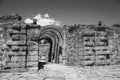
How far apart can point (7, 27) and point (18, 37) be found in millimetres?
954

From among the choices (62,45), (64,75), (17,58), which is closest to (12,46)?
(17,58)

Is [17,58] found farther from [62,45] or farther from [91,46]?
[62,45]

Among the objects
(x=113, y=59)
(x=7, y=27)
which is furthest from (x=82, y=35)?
(x=7, y=27)

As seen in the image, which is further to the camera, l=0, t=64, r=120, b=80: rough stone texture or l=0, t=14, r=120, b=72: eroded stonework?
l=0, t=14, r=120, b=72: eroded stonework

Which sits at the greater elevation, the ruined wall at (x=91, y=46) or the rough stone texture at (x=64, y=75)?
the ruined wall at (x=91, y=46)

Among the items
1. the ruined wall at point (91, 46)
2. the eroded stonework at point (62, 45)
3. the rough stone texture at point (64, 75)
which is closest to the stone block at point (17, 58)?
the eroded stonework at point (62, 45)

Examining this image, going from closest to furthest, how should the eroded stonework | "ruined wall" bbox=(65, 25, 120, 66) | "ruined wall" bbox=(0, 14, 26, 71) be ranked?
1. "ruined wall" bbox=(0, 14, 26, 71)
2. the eroded stonework
3. "ruined wall" bbox=(65, 25, 120, 66)

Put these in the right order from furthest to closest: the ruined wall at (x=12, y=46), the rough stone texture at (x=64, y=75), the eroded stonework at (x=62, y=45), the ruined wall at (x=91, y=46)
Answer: the ruined wall at (x=91, y=46), the eroded stonework at (x=62, y=45), the ruined wall at (x=12, y=46), the rough stone texture at (x=64, y=75)

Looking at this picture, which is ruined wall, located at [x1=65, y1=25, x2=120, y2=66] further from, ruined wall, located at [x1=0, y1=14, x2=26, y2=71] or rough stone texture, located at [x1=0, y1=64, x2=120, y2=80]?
ruined wall, located at [x1=0, y1=14, x2=26, y2=71]

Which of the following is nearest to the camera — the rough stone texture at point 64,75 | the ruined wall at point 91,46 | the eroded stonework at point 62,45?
the rough stone texture at point 64,75

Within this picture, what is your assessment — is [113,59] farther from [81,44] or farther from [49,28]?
[49,28]

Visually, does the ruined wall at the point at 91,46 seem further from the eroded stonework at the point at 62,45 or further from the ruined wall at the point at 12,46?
the ruined wall at the point at 12,46

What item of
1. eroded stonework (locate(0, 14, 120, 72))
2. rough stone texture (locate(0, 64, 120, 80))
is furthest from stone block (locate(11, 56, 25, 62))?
rough stone texture (locate(0, 64, 120, 80))

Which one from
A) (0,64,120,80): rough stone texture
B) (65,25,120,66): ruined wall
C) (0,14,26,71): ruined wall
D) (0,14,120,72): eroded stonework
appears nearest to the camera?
(0,64,120,80): rough stone texture
